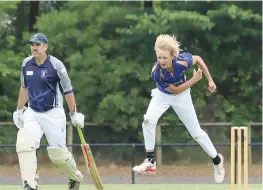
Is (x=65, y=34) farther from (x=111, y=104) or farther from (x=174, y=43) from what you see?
(x=174, y=43)

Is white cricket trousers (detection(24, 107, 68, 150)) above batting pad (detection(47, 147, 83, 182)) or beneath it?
above

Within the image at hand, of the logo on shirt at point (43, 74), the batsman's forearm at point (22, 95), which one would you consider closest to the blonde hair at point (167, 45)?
the logo on shirt at point (43, 74)

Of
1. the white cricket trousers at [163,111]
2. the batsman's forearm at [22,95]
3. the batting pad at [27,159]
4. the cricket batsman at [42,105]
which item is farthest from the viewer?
the white cricket trousers at [163,111]

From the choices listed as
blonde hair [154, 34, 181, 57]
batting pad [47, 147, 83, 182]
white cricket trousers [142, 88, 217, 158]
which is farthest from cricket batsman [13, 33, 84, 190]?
blonde hair [154, 34, 181, 57]

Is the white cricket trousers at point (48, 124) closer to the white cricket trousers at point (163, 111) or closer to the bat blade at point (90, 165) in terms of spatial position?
the bat blade at point (90, 165)

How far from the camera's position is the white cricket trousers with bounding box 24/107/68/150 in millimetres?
9523

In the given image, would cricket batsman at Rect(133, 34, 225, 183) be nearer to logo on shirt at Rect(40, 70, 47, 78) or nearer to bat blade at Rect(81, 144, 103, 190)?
bat blade at Rect(81, 144, 103, 190)

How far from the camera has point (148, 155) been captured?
33.6 feet

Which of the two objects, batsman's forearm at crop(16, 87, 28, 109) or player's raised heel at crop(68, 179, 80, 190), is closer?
batsman's forearm at crop(16, 87, 28, 109)

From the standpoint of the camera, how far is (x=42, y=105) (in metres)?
9.49

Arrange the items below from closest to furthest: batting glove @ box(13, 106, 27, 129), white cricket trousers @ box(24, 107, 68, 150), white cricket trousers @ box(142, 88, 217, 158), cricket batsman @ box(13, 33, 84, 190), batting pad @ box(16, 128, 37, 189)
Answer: batting pad @ box(16, 128, 37, 189) → cricket batsman @ box(13, 33, 84, 190) → white cricket trousers @ box(24, 107, 68, 150) → batting glove @ box(13, 106, 27, 129) → white cricket trousers @ box(142, 88, 217, 158)

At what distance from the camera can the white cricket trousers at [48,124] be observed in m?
9.52

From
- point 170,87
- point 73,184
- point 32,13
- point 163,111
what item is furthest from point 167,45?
point 32,13

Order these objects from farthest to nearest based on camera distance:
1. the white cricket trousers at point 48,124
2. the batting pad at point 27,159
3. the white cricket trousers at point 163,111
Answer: the white cricket trousers at point 163,111, the white cricket trousers at point 48,124, the batting pad at point 27,159
